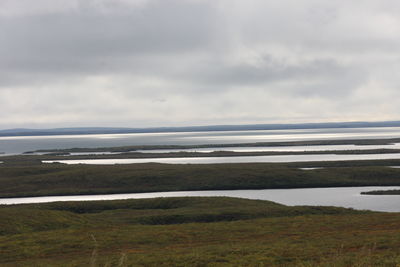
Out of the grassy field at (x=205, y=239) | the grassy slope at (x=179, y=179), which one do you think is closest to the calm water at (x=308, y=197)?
the grassy slope at (x=179, y=179)

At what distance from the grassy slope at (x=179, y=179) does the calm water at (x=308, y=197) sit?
4910 mm

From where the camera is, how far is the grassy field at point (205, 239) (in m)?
28.5

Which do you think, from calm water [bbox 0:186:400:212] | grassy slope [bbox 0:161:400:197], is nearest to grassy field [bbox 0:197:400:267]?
calm water [bbox 0:186:400:212]

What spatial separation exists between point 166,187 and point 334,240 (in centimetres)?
6994

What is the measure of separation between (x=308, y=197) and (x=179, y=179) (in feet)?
114

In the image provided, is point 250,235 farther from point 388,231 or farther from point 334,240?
point 388,231

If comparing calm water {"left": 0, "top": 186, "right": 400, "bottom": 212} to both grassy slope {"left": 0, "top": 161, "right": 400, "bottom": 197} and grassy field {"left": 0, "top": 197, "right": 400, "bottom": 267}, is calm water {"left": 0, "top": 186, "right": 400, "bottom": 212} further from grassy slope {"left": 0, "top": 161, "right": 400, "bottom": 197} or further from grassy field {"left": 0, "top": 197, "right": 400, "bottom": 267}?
grassy field {"left": 0, "top": 197, "right": 400, "bottom": 267}

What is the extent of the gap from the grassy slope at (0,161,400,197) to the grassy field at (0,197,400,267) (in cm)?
4115

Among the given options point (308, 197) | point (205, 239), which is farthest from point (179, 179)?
point (205, 239)

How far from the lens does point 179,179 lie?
358 ft

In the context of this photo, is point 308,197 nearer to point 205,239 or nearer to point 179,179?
point 179,179

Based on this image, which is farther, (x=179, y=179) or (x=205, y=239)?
(x=179, y=179)

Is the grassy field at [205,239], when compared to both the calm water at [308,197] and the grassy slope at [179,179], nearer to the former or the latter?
the calm water at [308,197]

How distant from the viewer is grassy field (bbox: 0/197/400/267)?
93.6 feet
